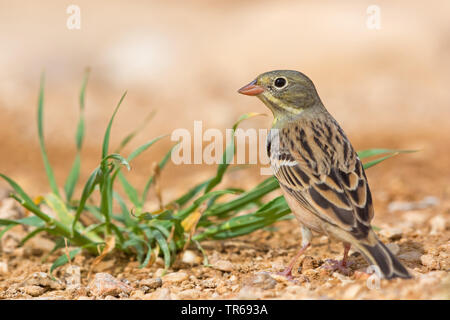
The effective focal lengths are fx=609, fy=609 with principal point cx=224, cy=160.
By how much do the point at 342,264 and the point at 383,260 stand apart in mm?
686

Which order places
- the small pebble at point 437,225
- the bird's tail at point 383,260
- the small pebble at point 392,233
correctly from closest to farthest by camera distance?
the bird's tail at point 383,260 < the small pebble at point 392,233 < the small pebble at point 437,225

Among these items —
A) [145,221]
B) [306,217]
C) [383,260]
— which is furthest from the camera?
[145,221]

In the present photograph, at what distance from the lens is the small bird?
11.2 ft

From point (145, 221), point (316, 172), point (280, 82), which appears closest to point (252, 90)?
point (280, 82)

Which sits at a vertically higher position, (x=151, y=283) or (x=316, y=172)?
(x=316, y=172)

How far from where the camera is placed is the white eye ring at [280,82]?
4.21 metres

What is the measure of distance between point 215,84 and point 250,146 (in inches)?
81.8

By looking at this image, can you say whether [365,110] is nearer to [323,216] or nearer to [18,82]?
[18,82]

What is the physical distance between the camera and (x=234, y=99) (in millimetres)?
9969

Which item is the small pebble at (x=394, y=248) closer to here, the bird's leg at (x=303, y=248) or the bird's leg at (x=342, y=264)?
the bird's leg at (x=342, y=264)

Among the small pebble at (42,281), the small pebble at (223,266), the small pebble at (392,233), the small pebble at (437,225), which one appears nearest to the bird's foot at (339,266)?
the small pebble at (223,266)

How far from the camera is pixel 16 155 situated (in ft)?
27.0

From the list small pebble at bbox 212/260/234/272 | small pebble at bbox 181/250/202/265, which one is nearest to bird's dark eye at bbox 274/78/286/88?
small pebble at bbox 212/260/234/272

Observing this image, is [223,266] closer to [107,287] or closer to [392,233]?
[107,287]
